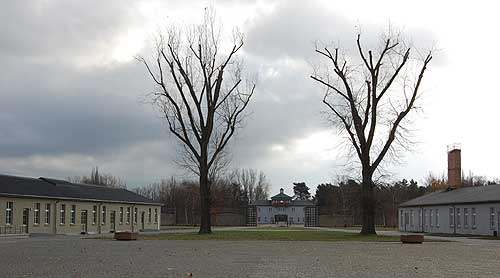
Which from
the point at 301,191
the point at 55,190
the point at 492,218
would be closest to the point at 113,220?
the point at 55,190

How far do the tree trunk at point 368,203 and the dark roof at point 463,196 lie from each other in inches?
443

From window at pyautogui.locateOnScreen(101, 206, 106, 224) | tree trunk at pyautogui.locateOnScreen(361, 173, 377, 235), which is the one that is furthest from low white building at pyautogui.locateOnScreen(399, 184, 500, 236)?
window at pyautogui.locateOnScreen(101, 206, 106, 224)

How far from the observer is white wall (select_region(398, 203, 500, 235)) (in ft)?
165

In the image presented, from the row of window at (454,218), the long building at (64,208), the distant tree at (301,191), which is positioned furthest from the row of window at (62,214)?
the distant tree at (301,191)

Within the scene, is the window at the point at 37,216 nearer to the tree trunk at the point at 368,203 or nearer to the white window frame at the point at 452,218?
the tree trunk at the point at 368,203

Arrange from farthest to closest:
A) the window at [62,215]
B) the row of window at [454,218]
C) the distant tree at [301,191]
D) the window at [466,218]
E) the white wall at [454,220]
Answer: the distant tree at [301,191] → the window at [466,218] → the window at [62,215] → the row of window at [454,218] → the white wall at [454,220]

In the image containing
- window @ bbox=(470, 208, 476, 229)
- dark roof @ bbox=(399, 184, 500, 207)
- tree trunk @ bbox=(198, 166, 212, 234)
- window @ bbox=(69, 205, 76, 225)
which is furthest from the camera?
window @ bbox=(69, 205, 76, 225)

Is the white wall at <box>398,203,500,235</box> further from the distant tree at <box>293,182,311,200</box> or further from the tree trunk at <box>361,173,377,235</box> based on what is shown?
the distant tree at <box>293,182,311,200</box>

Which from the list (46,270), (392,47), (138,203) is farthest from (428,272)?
(138,203)

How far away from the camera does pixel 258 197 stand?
149 metres

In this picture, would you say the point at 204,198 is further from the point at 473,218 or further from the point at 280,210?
the point at 280,210

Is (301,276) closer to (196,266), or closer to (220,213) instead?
(196,266)

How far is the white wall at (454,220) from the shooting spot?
165 ft

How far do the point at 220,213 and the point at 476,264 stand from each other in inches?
3356
